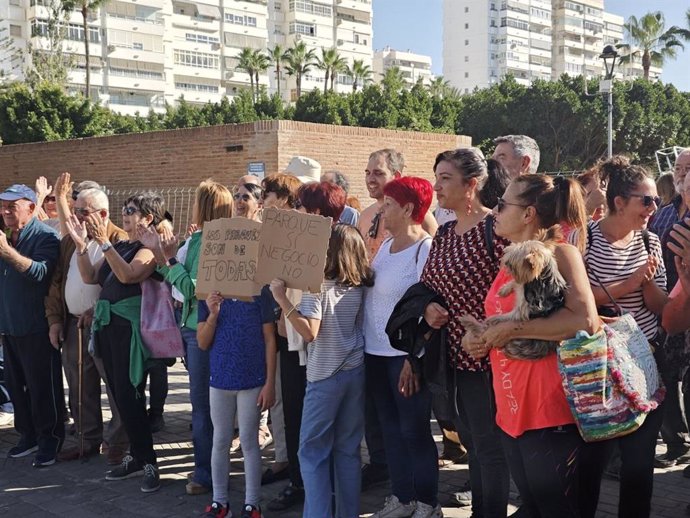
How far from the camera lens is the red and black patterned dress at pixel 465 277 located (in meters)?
4.03

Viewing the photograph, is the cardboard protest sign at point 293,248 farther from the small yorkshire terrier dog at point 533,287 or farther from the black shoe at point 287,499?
the black shoe at point 287,499

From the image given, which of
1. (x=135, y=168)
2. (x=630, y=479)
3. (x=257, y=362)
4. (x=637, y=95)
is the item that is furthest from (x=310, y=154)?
(x=637, y=95)

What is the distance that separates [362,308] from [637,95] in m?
51.4

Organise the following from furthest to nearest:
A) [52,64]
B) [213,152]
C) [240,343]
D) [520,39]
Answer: [520,39] → [52,64] → [213,152] → [240,343]

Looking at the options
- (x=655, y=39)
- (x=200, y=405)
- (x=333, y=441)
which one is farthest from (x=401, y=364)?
(x=655, y=39)

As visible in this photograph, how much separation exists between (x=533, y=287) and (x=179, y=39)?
8726cm

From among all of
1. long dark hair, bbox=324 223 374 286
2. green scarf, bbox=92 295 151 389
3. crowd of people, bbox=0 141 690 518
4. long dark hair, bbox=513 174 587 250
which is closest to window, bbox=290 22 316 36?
crowd of people, bbox=0 141 690 518

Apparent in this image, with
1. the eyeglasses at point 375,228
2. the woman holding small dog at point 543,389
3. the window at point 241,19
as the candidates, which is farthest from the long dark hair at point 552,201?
the window at point 241,19

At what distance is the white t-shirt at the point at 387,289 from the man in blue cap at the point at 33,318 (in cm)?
294

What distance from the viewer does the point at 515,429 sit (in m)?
3.30

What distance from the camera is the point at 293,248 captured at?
4.17 meters

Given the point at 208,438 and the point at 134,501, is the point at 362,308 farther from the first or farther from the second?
the point at 134,501

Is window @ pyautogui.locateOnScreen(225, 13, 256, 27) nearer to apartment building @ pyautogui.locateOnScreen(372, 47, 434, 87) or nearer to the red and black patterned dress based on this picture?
apartment building @ pyautogui.locateOnScreen(372, 47, 434, 87)

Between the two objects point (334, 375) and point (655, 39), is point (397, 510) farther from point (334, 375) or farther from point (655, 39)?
point (655, 39)
